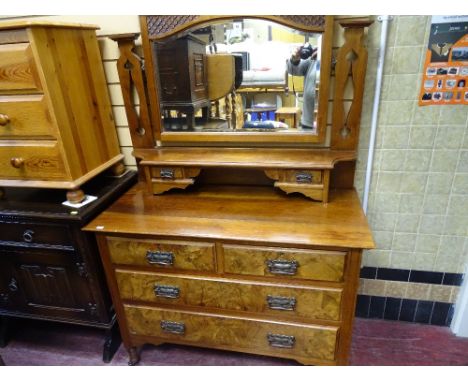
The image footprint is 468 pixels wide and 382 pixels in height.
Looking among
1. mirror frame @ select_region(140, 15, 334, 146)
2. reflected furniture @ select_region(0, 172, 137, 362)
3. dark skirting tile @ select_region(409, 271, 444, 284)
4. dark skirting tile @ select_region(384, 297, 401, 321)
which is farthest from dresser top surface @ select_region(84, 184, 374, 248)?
dark skirting tile @ select_region(384, 297, 401, 321)

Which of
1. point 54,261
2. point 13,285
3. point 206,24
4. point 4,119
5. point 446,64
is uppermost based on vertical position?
point 206,24

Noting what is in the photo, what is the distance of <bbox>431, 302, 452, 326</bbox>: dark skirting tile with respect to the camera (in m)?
1.62

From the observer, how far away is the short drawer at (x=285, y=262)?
1.08 meters

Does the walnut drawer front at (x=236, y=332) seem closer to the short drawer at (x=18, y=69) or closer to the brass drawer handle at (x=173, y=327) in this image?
the brass drawer handle at (x=173, y=327)

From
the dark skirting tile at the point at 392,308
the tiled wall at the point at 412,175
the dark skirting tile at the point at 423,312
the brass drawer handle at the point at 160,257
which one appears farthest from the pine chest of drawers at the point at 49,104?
the dark skirting tile at the point at 423,312

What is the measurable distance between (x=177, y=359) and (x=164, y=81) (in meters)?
1.35

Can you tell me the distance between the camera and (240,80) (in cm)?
132

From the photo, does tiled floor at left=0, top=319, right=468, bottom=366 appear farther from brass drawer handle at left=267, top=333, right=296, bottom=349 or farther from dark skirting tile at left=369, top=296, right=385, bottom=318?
brass drawer handle at left=267, top=333, right=296, bottom=349

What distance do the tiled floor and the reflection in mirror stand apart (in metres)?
1.11

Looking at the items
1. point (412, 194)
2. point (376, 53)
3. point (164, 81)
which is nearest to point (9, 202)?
point (164, 81)

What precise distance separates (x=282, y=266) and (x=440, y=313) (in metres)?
1.11

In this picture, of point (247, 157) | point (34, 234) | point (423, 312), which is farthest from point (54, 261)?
point (423, 312)

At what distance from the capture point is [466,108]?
1.27m

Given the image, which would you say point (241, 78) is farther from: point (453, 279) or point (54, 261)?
point (453, 279)
